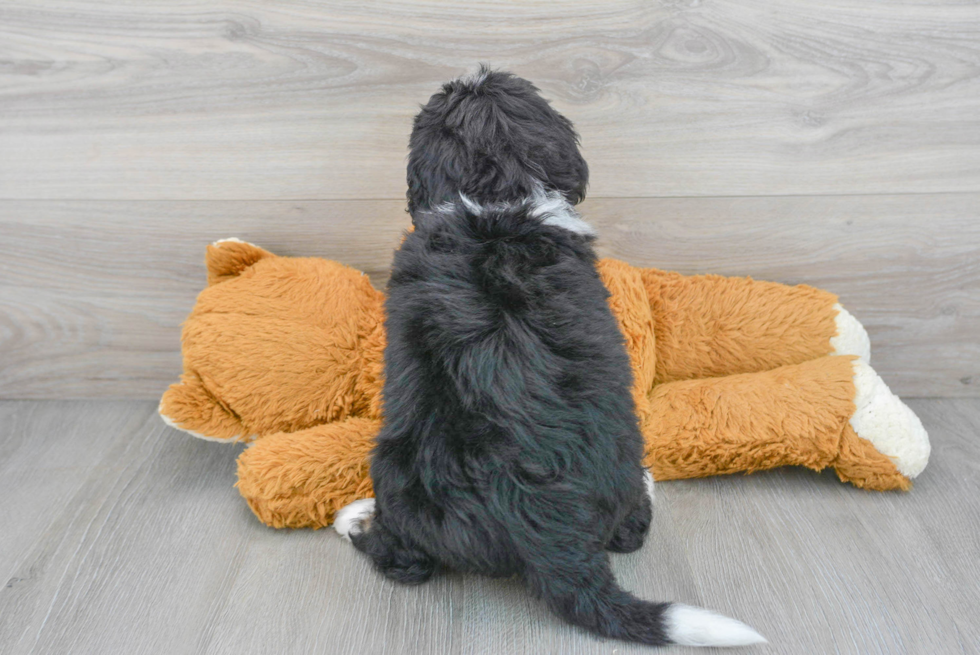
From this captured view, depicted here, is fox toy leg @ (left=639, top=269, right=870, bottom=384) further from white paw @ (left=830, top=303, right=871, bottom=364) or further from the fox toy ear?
the fox toy ear

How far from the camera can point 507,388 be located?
45.5 inches

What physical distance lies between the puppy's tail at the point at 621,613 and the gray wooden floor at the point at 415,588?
63 millimetres

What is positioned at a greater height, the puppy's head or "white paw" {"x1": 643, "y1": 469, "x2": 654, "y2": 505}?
the puppy's head

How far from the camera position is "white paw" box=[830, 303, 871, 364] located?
1.68 m

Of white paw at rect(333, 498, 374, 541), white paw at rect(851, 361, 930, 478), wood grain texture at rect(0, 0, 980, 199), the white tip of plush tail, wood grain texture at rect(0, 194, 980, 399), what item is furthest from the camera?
wood grain texture at rect(0, 194, 980, 399)

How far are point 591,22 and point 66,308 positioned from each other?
4.96ft

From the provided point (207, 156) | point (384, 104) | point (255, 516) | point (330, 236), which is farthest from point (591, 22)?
point (255, 516)

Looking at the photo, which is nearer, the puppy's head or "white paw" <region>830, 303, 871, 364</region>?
the puppy's head

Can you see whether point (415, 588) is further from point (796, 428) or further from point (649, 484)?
point (796, 428)

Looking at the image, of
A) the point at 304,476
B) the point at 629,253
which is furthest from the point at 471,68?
the point at 304,476

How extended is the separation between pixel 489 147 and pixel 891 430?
3.37 feet

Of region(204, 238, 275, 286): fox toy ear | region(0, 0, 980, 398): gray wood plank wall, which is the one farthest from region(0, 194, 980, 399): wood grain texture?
region(204, 238, 275, 286): fox toy ear

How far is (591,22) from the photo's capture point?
65.0 inches

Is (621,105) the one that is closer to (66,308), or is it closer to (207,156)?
(207,156)
